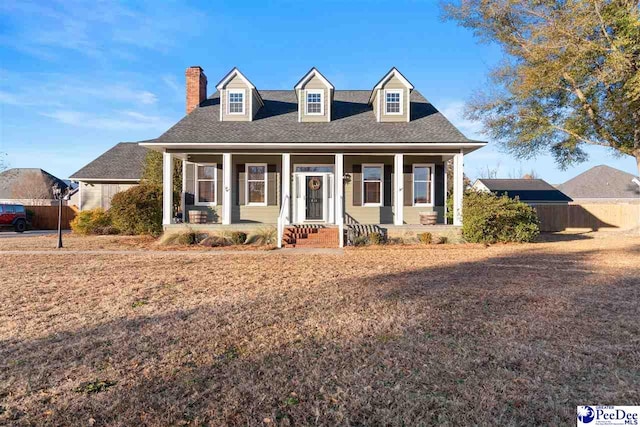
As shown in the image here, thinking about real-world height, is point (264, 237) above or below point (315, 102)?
below

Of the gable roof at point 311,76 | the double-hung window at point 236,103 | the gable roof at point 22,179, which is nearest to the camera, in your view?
the gable roof at point 311,76

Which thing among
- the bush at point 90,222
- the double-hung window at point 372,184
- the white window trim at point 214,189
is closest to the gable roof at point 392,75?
the double-hung window at point 372,184

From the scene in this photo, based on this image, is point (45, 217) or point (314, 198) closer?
point (314, 198)

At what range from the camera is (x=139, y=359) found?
3682 mm

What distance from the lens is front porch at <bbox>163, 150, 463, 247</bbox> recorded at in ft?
51.0

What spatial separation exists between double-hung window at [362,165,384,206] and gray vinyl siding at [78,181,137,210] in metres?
14.9

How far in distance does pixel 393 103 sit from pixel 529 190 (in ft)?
77.2

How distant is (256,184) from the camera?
52.1ft

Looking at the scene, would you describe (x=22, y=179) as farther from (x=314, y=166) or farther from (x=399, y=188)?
(x=399, y=188)


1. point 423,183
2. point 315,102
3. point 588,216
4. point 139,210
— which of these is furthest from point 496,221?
point 588,216

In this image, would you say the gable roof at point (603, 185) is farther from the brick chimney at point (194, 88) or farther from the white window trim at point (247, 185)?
the brick chimney at point (194, 88)

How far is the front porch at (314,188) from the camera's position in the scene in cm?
1554

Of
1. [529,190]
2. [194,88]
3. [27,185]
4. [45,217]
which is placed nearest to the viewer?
[194,88]

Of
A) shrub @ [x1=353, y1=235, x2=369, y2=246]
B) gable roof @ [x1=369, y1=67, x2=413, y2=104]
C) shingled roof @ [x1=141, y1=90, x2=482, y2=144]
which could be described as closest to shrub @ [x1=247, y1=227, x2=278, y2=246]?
shrub @ [x1=353, y1=235, x2=369, y2=246]
